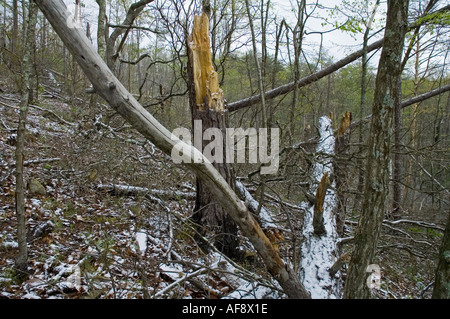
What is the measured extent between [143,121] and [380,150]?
1589mm

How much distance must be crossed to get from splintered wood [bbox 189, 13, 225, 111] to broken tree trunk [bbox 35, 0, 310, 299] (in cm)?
154

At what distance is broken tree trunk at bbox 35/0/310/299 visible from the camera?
1.71 metres

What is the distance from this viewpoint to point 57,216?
3801 mm

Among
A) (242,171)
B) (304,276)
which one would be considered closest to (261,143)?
(242,171)

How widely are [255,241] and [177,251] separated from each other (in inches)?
65.3

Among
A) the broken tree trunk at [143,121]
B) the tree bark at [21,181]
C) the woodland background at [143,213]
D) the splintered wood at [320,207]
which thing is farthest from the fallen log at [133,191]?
the broken tree trunk at [143,121]

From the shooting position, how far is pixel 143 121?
188 cm

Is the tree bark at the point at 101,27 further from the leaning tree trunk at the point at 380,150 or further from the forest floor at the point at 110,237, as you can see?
the leaning tree trunk at the point at 380,150

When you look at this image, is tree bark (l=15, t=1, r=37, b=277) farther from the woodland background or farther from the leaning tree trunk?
the leaning tree trunk

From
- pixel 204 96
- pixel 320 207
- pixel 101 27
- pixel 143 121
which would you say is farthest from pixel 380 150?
pixel 101 27

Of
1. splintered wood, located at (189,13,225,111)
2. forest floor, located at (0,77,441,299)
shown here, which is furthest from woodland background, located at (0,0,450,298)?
splintered wood, located at (189,13,225,111)

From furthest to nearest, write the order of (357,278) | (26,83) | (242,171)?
(242,171), (26,83), (357,278)

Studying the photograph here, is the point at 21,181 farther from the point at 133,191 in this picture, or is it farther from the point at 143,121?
the point at 133,191
